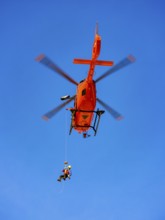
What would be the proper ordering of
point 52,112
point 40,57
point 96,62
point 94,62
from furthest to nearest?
point 52,112 < point 96,62 < point 94,62 < point 40,57

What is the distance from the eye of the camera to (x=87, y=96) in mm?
25656

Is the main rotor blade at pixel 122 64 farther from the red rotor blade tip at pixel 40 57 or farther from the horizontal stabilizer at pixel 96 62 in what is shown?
the red rotor blade tip at pixel 40 57

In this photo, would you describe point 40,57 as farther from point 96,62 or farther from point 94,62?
point 96,62

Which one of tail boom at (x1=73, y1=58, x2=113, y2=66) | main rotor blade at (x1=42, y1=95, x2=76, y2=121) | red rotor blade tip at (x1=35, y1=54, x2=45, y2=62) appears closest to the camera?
red rotor blade tip at (x1=35, y1=54, x2=45, y2=62)

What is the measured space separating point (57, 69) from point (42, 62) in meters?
1.31

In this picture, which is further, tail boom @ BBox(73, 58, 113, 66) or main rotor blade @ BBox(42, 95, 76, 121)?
main rotor blade @ BBox(42, 95, 76, 121)

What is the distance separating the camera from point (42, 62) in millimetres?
25062

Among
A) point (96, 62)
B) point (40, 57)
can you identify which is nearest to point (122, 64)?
point (96, 62)

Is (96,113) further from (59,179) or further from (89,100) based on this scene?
(59,179)

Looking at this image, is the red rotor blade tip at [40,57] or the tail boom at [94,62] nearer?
the red rotor blade tip at [40,57]

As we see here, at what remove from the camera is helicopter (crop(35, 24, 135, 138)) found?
82.0ft

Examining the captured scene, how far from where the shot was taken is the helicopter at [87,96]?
984 inches

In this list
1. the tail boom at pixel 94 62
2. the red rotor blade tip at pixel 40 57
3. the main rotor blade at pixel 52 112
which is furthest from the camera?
the main rotor blade at pixel 52 112

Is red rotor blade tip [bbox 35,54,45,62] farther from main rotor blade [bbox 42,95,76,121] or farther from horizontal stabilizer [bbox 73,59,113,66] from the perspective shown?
main rotor blade [bbox 42,95,76,121]
